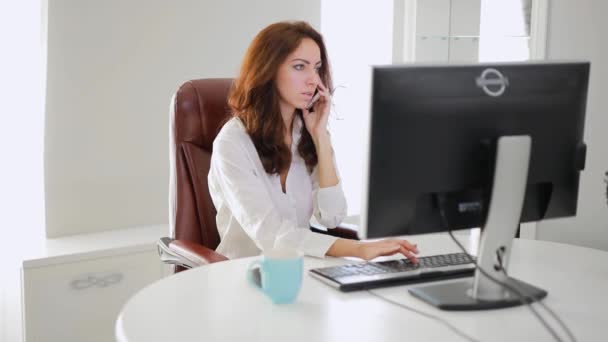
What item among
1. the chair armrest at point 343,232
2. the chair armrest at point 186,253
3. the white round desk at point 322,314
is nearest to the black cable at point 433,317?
the white round desk at point 322,314

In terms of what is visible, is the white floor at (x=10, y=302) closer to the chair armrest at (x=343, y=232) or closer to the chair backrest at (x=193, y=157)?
the chair backrest at (x=193, y=157)

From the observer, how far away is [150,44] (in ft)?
10.6

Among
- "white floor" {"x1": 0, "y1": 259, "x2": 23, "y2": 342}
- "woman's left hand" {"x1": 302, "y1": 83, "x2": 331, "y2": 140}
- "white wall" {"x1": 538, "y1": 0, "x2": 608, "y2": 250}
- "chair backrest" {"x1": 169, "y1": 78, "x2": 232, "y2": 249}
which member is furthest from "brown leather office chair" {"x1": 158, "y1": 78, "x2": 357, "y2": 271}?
"white wall" {"x1": 538, "y1": 0, "x2": 608, "y2": 250}

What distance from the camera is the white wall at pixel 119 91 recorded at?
3.04 metres

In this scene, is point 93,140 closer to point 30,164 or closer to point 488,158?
point 30,164

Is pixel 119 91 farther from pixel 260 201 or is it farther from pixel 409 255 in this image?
pixel 409 255

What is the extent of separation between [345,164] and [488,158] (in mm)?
2375

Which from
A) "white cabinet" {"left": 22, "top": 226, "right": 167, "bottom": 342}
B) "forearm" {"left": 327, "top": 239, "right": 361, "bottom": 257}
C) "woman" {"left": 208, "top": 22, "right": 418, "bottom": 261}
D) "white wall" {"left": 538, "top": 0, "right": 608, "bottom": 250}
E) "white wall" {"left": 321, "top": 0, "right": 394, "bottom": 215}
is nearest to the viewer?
"forearm" {"left": 327, "top": 239, "right": 361, "bottom": 257}

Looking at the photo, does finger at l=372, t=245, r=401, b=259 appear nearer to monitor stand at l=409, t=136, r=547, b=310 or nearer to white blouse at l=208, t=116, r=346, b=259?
white blouse at l=208, t=116, r=346, b=259

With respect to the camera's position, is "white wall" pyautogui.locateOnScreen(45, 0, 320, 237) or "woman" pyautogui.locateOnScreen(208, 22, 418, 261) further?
"white wall" pyautogui.locateOnScreen(45, 0, 320, 237)

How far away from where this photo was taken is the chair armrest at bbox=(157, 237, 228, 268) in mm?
2045

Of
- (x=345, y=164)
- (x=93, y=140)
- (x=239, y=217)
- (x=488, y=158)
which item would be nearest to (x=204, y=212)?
(x=239, y=217)

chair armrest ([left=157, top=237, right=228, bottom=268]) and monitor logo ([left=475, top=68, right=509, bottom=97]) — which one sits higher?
monitor logo ([left=475, top=68, right=509, bottom=97])

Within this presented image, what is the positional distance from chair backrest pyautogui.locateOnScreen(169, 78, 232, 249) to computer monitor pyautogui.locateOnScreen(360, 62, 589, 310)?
3.23 feet
